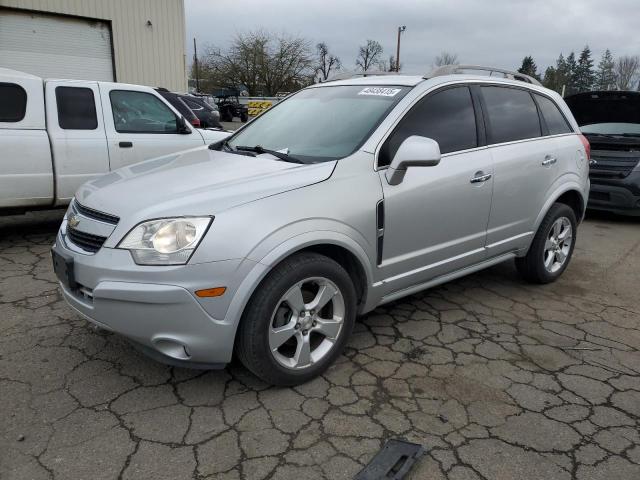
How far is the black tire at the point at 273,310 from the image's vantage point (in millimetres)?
2520

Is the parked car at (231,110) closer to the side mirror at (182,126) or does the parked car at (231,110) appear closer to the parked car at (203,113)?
the parked car at (203,113)

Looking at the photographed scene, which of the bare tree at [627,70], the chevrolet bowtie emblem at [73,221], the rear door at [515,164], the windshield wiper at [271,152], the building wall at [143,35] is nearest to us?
the chevrolet bowtie emblem at [73,221]

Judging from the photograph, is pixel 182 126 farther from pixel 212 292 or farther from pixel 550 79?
pixel 550 79

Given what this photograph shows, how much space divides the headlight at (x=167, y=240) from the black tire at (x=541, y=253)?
301 cm

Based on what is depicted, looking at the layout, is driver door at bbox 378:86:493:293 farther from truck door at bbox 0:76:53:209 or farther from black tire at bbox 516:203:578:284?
truck door at bbox 0:76:53:209

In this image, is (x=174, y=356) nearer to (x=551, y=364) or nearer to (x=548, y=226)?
(x=551, y=364)

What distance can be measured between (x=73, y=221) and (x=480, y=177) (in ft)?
8.63

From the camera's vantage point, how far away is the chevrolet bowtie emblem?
2798 millimetres

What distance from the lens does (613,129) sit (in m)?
7.70

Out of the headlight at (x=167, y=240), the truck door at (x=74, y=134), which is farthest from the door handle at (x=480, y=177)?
the truck door at (x=74, y=134)

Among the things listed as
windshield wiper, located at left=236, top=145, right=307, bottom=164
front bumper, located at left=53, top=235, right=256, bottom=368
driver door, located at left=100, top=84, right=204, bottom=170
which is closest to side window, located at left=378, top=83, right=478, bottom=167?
windshield wiper, located at left=236, top=145, right=307, bottom=164

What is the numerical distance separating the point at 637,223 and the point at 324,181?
6476mm

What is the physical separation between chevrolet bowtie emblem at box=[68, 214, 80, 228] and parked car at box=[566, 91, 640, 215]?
676cm

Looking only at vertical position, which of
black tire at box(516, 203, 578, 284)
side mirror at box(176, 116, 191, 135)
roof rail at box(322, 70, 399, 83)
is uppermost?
roof rail at box(322, 70, 399, 83)
